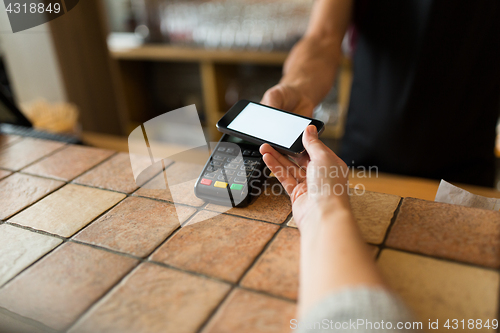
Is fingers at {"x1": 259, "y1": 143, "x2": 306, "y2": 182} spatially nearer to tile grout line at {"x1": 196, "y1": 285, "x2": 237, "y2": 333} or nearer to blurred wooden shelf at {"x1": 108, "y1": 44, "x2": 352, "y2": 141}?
tile grout line at {"x1": 196, "y1": 285, "x2": 237, "y2": 333}

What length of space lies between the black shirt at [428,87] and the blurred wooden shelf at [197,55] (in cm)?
76

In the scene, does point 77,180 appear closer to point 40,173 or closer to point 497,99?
point 40,173

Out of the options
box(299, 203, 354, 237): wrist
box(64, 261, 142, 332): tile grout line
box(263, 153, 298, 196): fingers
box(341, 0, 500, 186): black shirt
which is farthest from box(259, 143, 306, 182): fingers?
box(341, 0, 500, 186): black shirt

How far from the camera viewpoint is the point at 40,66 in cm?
169

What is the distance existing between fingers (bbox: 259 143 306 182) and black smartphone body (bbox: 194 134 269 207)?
22mm

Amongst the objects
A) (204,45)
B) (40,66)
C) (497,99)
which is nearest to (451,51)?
(497,99)

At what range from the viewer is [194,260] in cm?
41

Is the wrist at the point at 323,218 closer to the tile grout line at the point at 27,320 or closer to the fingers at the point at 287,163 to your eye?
the fingers at the point at 287,163

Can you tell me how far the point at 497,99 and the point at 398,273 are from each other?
2.77 ft

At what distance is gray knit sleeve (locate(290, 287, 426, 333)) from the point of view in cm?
28

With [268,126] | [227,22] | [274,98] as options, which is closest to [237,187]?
[268,126]

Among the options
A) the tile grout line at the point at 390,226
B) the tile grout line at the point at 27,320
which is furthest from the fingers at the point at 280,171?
the tile grout line at the point at 27,320

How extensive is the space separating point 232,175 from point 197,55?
158cm

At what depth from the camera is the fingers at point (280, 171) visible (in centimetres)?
52
